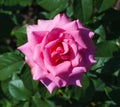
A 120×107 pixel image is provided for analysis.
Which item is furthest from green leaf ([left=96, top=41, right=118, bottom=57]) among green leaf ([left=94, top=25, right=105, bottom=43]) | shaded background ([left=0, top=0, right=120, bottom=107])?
green leaf ([left=94, top=25, right=105, bottom=43])

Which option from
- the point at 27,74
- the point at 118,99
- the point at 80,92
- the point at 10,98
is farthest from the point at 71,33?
the point at 10,98

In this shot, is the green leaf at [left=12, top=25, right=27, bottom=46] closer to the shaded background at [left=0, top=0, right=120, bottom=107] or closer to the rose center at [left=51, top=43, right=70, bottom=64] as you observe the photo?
the shaded background at [left=0, top=0, right=120, bottom=107]

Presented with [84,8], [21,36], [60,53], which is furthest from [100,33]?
[60,53]

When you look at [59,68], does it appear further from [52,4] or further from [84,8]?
[52,4]

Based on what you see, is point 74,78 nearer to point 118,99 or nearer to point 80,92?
point 80,92

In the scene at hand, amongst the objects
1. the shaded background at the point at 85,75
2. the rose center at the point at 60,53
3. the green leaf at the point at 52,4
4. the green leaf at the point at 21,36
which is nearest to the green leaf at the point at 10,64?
the shaded background at the point at 85,75

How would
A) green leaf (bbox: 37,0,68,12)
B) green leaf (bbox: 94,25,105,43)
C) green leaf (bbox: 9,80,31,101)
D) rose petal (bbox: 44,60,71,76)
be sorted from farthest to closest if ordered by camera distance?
green leaf (bbox: 9,80,31,101)
green leaf (bbox: 94,25,105,43)
green leaf (bbox: 37,0,68,12)
rose petal (bbox: 44,60,71,76)

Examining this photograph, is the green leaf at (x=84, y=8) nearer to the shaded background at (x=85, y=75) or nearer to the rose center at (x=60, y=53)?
the shaded background at (x=85, y=75)
